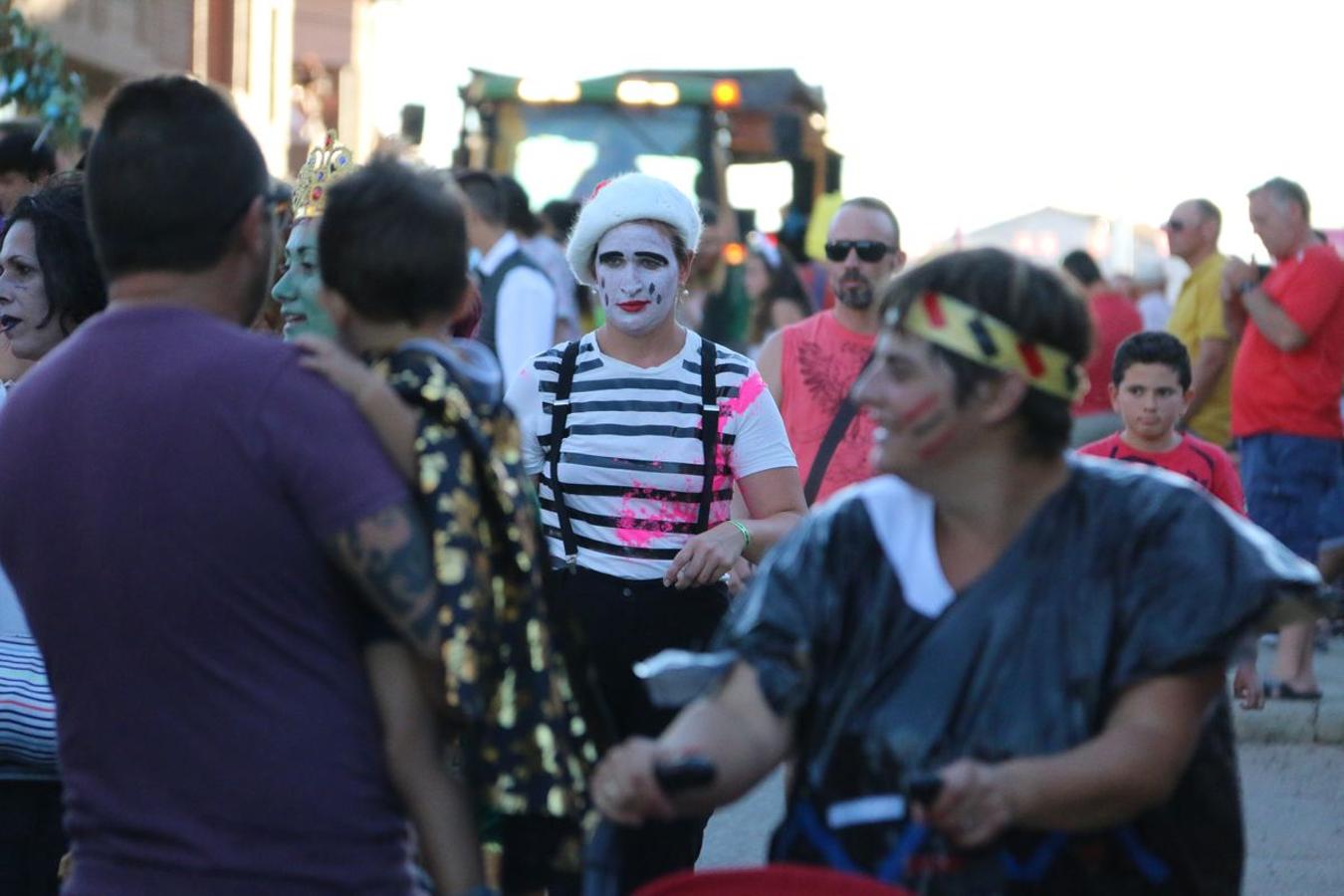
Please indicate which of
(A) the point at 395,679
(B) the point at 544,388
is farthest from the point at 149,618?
(B) the point at 544,388

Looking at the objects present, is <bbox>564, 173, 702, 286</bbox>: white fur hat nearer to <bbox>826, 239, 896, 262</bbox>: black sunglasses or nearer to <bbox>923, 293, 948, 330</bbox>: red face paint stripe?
<bbox>826, 239, 896, 262</bbox>: black sunglasses

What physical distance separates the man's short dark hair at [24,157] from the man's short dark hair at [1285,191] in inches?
212

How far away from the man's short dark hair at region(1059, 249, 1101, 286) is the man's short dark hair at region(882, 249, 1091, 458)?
10.9 m

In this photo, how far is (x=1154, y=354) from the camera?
7387 mm

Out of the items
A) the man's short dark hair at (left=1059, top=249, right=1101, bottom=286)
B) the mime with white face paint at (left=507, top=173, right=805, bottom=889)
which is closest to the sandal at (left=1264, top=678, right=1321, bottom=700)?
the man's short dark hair at (left=1059, top=249, right=1101, bottom=286)

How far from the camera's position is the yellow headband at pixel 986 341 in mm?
3115

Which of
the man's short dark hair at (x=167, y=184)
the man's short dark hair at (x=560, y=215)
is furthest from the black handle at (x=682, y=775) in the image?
the man's short dark hair at (x=560, y=215)

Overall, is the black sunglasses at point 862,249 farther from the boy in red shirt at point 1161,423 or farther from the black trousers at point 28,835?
the black trousers at point 28,835

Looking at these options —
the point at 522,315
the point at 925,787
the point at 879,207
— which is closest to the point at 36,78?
the point at 522,315

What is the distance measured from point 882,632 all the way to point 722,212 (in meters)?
16.0

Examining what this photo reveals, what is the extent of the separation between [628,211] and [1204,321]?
596cm

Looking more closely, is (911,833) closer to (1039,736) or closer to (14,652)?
(1039,736)

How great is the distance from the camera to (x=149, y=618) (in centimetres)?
285

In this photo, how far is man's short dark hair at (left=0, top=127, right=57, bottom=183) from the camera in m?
7.02
